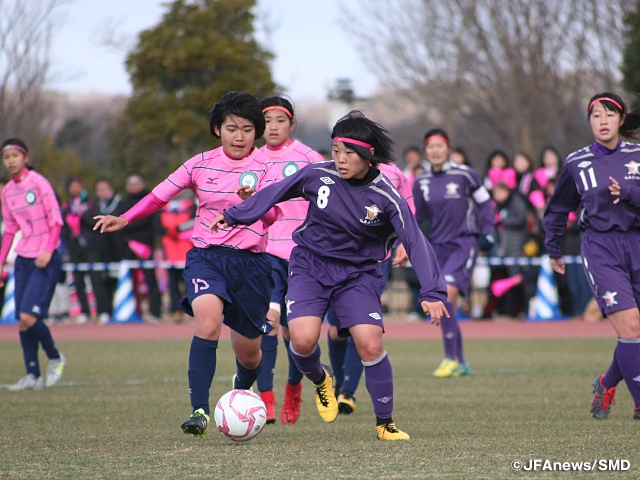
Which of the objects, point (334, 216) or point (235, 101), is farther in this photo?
point (235, 101)

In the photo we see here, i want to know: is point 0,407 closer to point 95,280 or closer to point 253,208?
point 253,208

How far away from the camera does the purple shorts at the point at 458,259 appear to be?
10.7 metres

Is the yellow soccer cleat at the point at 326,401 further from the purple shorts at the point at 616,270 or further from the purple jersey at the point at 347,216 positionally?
the purple shorts at the point at 616,270

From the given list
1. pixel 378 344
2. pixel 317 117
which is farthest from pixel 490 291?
pixel 317 117

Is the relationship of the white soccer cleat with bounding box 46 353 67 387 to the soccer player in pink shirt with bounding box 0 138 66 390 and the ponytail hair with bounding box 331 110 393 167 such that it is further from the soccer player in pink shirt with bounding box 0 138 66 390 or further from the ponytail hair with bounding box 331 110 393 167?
the ponytail hair with bounding box 331 110 393 167

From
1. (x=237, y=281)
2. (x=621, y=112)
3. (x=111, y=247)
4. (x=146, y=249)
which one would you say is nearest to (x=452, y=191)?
(x=621, y=112)

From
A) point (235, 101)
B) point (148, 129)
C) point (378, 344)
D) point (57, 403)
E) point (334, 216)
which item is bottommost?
point (57, 403)

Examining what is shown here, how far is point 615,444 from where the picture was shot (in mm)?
5938

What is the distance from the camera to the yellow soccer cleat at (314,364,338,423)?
6.65 m

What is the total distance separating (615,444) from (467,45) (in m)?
24.5

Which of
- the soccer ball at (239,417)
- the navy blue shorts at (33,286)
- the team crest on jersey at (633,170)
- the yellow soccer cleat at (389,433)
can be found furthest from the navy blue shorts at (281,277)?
the navy blue shorts at (33,286)

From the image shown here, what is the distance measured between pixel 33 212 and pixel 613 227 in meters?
5.83

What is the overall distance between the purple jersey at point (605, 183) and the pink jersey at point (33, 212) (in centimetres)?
525

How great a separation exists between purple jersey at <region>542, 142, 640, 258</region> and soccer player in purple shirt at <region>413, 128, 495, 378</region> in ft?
10.4
